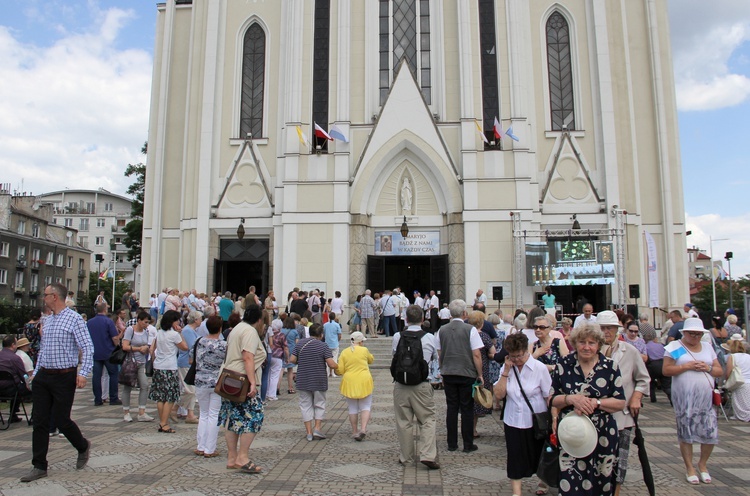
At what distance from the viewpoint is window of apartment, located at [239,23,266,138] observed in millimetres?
27875

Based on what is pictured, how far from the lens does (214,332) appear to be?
8.05 metres

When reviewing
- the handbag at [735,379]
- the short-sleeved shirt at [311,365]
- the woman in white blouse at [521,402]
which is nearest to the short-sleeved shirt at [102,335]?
the short-sleeved shirt at [311,365]

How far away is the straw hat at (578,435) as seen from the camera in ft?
15.3

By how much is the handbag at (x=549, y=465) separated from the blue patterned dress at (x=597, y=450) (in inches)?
26.1

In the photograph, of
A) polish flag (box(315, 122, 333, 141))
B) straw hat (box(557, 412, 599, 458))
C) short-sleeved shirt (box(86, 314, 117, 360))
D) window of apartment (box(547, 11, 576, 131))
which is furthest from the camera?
window of apartment (box(547, 11, 576, 131))

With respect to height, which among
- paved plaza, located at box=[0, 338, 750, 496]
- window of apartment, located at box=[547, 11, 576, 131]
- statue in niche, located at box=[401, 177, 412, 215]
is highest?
window of apartment, located at box=[547, 11, 576, 131]

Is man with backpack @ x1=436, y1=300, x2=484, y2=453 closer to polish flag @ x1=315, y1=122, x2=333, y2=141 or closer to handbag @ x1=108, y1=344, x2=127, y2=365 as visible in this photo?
handbag @ x1=108, y1=344, x2=127, y2=365

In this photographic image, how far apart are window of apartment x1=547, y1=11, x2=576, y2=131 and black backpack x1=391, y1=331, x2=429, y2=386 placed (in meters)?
21.5

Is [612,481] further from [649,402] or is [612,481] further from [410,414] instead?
[649,402]

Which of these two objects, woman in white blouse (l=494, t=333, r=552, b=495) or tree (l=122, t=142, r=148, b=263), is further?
tree (l=122, t=142, r=148, b=263)

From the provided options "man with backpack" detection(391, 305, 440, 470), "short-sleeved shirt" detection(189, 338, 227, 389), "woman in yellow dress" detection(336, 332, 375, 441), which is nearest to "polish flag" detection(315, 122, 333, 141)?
"woman in yellow dress" detection(336, 332, 375, 441)

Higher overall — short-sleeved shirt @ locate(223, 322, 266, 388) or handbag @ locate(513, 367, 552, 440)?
short-sleeved shirt @ locate(223, 322, 266, 388)

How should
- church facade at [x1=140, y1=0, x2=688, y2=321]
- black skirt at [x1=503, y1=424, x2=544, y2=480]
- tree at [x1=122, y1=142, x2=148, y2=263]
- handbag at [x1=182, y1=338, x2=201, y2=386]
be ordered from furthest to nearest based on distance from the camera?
tree at [x1=122, y1=142, x2=148, y2=263]
church facade at [x1=140, y1=0, x2=688, y2=321]
handbag at [x1=182, y1=338, x2=201, y2=386]
black skirt at [x1=503, y1=424, x2=544, y2=480]

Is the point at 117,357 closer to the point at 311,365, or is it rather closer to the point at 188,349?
the point at 188,349
